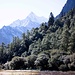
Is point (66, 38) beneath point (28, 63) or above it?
above

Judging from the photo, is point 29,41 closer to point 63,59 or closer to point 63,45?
point 63,45

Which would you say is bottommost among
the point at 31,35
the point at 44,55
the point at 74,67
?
the point at 74,67

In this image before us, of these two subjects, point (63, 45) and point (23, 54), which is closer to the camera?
point (63, 45)

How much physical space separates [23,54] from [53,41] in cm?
2653

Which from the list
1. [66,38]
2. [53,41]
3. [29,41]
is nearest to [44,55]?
[66,38]

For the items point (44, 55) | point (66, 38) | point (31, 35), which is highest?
point (31, 35)

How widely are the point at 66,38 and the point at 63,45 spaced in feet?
13.5

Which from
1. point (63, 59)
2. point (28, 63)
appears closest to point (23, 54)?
point (28, 63)

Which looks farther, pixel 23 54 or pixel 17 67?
pixel 23 54

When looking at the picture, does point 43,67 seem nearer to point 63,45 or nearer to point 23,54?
point 63,45

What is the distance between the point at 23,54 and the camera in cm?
16625

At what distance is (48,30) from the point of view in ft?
629

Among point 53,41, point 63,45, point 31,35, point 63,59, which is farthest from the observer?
point 31,35

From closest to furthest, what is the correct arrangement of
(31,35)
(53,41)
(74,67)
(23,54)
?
(74,67) < (53,41) < (23,54) < (31,35)
